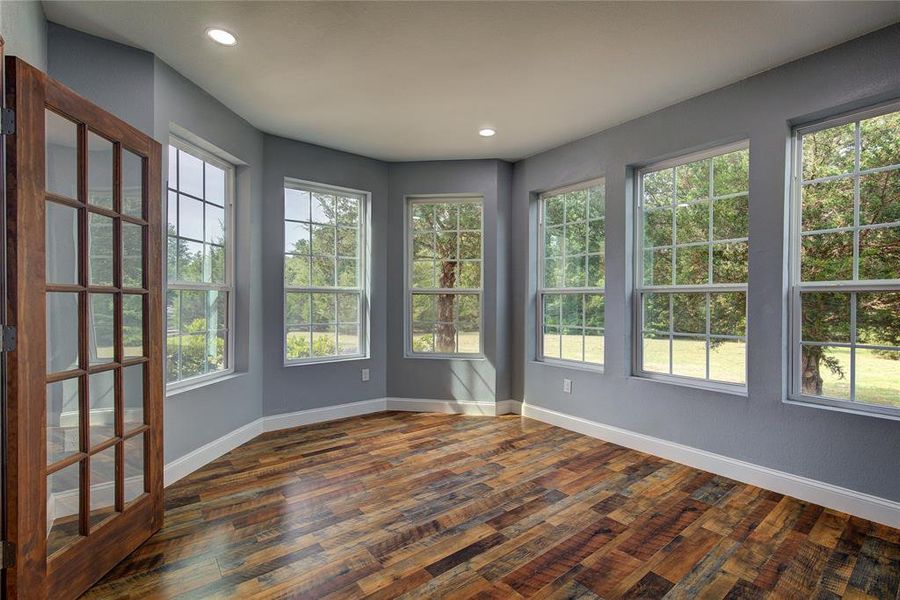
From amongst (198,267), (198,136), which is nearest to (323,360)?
(198,267)

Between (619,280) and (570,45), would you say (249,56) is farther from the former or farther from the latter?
(619,280)

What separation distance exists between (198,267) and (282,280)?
81 centimetres

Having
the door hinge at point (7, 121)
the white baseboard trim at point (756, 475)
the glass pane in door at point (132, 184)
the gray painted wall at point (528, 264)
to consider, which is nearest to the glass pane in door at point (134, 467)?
the gray painted wall at point (528, 264)

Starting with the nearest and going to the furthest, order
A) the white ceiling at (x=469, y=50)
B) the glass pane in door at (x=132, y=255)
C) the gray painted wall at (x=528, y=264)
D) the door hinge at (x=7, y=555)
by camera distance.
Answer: the door hinge at (x=7, y=555) → the glass pane in door at (x=132, y=255) → the white ceiling at (x=469, y=50) → the gray painted wall at (x=528, y=264)

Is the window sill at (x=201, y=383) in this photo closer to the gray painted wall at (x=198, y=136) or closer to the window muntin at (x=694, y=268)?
the gray painted wall at (x=198, y=136)

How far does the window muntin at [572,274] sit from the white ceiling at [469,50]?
0.84 metres

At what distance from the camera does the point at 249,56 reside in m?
2.69

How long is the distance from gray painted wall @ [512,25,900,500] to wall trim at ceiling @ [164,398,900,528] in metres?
0.06

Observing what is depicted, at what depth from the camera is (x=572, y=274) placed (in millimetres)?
4301

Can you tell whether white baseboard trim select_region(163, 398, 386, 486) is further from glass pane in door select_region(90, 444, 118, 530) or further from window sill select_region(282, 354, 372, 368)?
glass pane in door select_region(90, 444, 118, 530)

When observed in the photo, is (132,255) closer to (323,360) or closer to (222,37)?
(222,37)

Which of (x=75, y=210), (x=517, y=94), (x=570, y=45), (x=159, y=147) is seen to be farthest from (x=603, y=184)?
(x=75, y=210)

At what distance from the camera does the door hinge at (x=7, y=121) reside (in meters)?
1.58

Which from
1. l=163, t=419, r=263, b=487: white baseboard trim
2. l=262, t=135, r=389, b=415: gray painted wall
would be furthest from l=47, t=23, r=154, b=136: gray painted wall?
l=163, t=419, r=263, b=487: white baseboard trim
